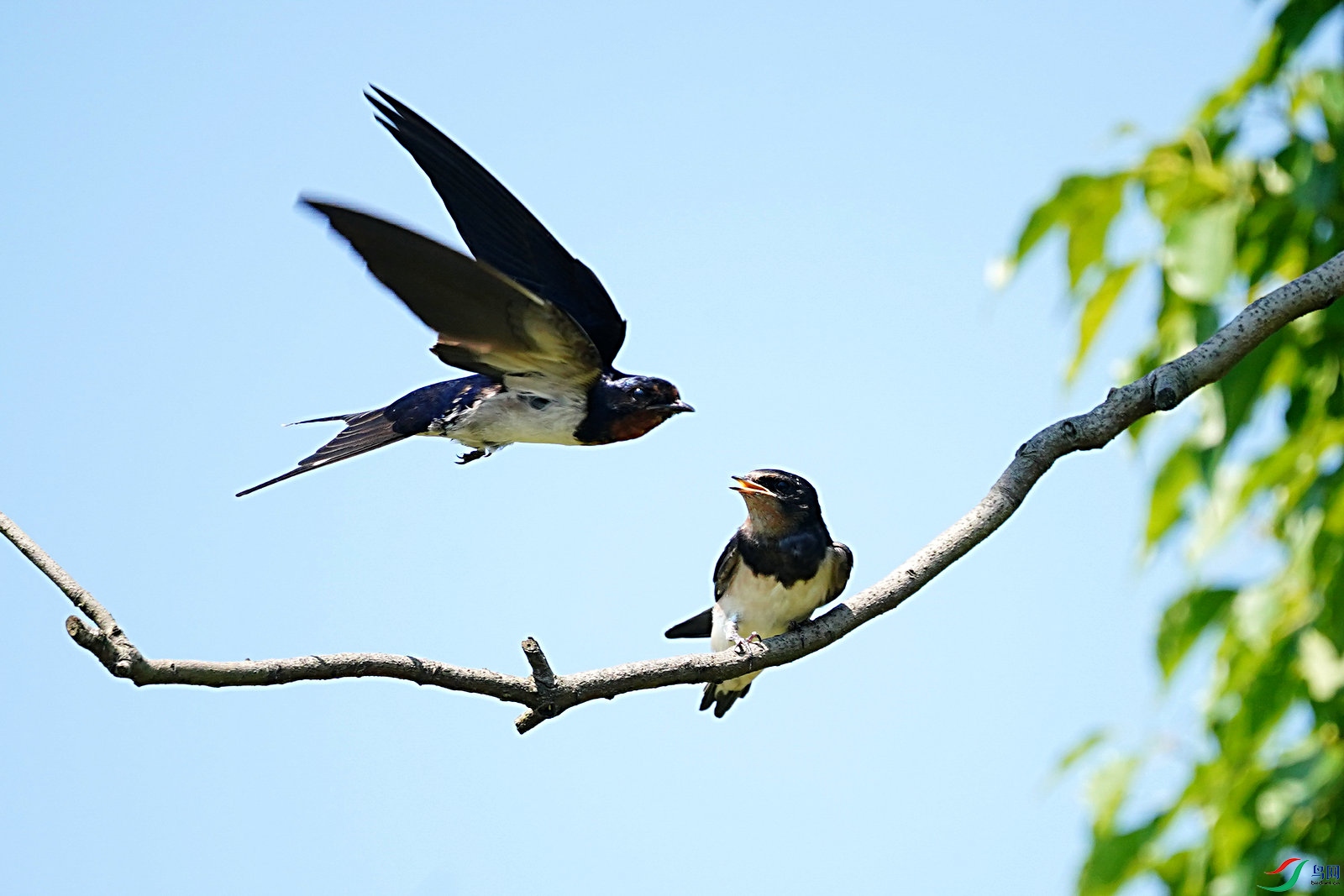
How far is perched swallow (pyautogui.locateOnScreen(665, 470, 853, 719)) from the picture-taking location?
411 centimetres

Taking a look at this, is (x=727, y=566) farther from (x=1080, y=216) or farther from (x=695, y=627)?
(x=1080, y=216)

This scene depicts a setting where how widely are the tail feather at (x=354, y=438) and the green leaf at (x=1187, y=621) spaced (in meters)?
1.94

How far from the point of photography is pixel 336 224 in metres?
2.71

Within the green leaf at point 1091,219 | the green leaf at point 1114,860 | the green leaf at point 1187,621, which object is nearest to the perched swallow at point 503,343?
the green leaf at point 1091,219

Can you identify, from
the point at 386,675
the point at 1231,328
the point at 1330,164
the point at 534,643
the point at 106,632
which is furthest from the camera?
the point at 1330,164

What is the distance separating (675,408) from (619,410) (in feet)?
0.61

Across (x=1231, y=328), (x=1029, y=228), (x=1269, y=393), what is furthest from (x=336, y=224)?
(x=1269, y=393)

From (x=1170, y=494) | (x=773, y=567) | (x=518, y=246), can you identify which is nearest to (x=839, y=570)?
(x=773, y=567)

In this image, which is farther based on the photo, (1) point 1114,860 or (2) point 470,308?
(2) point 470,308

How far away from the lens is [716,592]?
444 cm

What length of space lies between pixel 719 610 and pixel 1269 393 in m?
1.98

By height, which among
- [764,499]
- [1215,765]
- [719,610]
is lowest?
[1215,765]

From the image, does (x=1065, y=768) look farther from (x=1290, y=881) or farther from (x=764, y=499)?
(x=764, y=499)

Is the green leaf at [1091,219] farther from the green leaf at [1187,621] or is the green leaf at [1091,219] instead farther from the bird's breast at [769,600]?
the bird's breast at [769,600]
